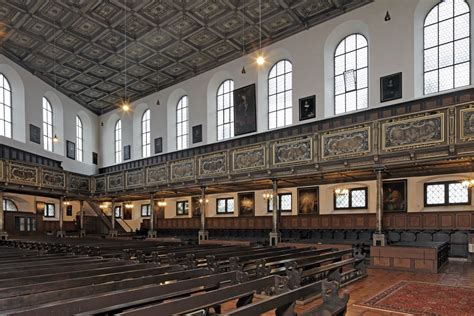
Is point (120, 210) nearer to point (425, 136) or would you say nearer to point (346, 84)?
point (346, 84)

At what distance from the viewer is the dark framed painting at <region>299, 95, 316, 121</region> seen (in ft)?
55.2

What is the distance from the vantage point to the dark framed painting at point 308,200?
17672 millimetres

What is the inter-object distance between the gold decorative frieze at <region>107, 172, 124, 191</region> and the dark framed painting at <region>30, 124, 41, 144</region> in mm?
4721

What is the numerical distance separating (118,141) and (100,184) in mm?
4492

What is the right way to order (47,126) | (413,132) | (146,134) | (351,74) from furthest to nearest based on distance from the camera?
(146,134), (47,126), (351,74), (413,132)

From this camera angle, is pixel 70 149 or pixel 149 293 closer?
pixel 149 293

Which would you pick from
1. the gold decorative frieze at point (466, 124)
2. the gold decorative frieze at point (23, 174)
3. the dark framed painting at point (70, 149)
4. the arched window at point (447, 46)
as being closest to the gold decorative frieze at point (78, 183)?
the dark framed painting at point (70, 149)

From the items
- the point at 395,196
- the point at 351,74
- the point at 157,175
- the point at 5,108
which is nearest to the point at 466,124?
the point at 395,196

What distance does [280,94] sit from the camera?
18.6 metres

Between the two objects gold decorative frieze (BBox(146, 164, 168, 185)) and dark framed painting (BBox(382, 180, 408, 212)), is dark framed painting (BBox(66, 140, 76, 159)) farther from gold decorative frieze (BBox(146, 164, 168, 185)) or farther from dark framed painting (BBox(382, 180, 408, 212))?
dark framed painting (BBox(382, 180, 408, 212))

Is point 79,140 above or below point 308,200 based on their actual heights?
above

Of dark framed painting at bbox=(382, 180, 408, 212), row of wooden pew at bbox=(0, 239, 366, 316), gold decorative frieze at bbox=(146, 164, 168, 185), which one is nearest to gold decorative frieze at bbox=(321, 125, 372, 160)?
dark framed painting at bbox=(382, 180, 408, 212)

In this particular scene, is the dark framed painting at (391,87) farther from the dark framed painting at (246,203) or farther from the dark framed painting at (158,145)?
the dark framed painting at (158,145)

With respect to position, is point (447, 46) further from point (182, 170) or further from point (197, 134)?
point (197, 134)
